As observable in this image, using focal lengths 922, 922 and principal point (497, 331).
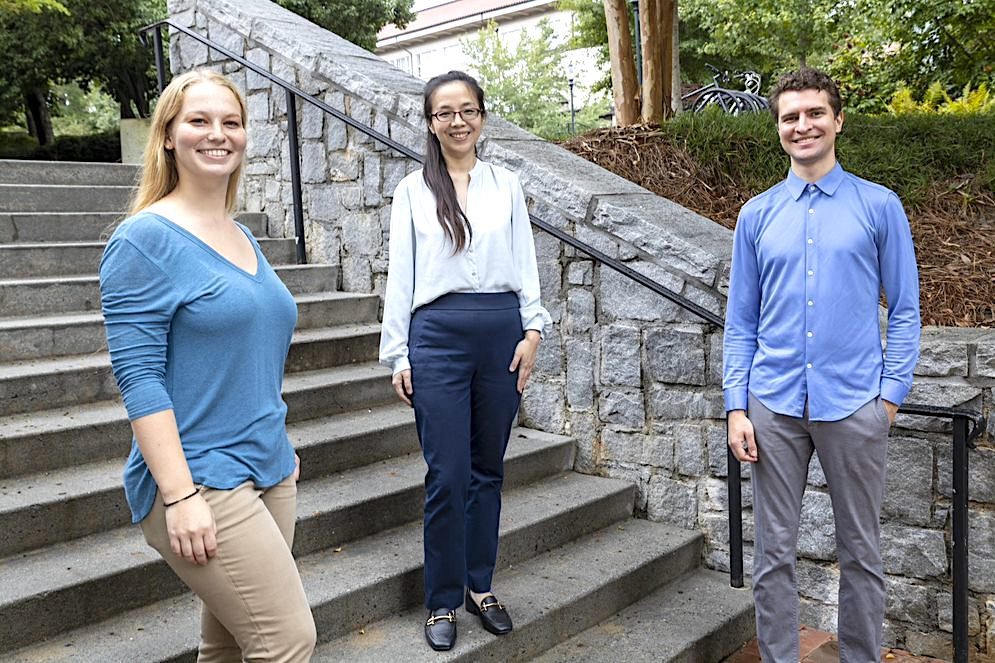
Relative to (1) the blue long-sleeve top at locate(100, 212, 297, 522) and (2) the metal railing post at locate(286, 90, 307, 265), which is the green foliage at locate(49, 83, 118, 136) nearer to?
(2) the metal railing post at locate(286, 90, 307, 265)

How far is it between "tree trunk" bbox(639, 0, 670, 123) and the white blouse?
3.81 metres

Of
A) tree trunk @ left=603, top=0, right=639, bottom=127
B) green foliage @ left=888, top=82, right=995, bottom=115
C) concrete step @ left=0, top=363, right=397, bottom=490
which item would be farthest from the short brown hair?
green foliage @ left=888, top=82, right=995, bottom=115

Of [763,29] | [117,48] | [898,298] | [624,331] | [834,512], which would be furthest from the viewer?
[763,29]

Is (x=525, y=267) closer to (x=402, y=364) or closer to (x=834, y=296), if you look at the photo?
(x=402, y=364)

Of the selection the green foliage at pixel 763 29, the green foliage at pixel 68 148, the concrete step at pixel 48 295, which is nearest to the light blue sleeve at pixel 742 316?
the concrete step at pixel 48 295

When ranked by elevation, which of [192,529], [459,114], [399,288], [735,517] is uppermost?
[459,114]

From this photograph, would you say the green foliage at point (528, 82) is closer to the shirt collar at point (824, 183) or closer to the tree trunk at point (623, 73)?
the tree trunk at point (623, 73)

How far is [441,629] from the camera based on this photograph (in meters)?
2.84

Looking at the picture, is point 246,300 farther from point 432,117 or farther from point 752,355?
point 752,355

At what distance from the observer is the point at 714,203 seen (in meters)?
5.21

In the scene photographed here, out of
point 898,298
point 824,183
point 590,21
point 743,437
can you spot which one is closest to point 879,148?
point 824,183

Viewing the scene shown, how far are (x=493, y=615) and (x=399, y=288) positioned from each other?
1092mm

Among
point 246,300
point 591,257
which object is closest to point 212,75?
point 246,300

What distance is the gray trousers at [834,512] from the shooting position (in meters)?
2.57
